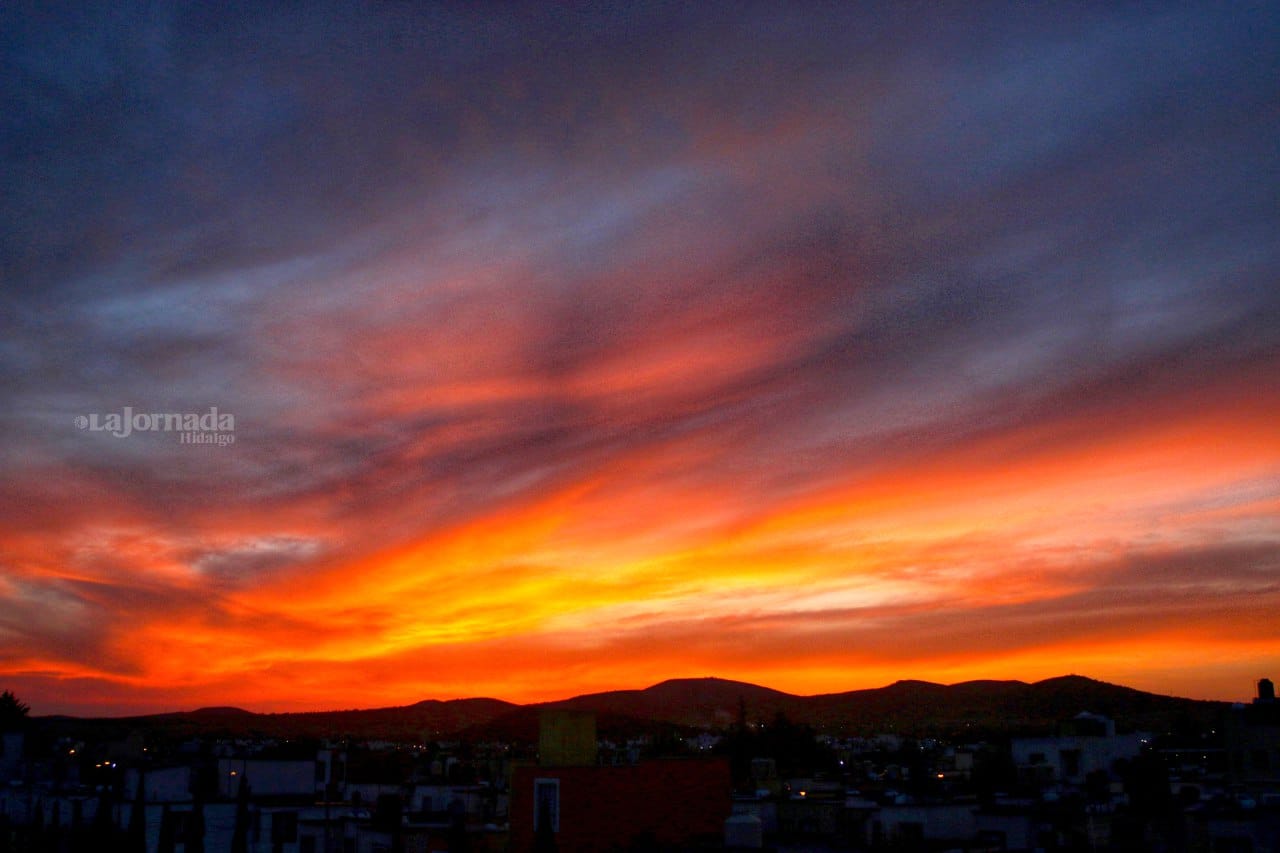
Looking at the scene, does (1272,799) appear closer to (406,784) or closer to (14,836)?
(406,784)

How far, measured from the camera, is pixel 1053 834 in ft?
147

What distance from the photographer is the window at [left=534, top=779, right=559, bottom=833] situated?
44969 millimetres

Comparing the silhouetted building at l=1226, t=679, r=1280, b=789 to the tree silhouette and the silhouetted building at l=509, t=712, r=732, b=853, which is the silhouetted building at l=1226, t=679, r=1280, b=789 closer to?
the silhouetted building at l=509, t=712, r=732, b=853

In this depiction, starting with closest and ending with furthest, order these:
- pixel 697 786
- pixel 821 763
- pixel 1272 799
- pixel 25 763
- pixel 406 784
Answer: pixel 1272 799
pixel 697 786
pixel 406 784
pixel 25 763
pixel 821 763

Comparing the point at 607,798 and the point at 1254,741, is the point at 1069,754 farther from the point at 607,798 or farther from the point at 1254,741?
the point at 607,798

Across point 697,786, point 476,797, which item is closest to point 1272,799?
point 697,786

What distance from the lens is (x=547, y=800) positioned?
149ft

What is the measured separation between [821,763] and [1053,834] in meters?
73.7

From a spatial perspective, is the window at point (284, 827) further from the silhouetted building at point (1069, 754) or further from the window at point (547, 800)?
the silhouetted building at point (1069, 754)

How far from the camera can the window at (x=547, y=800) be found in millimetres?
44969

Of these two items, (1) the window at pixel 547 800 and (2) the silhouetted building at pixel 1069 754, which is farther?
(2) the silhouetted building at pixel 1069 754

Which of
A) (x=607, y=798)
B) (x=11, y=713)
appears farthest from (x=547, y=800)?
(x=11, y=713)

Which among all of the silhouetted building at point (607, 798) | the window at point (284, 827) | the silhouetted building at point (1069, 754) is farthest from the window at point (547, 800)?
the silhouetted building at point (1069, 754)

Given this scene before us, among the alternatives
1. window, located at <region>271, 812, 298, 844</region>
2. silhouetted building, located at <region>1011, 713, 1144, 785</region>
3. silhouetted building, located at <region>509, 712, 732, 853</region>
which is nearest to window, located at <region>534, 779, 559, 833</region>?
silhouetted building, located at <region>509, 712, 732, 853</region>
